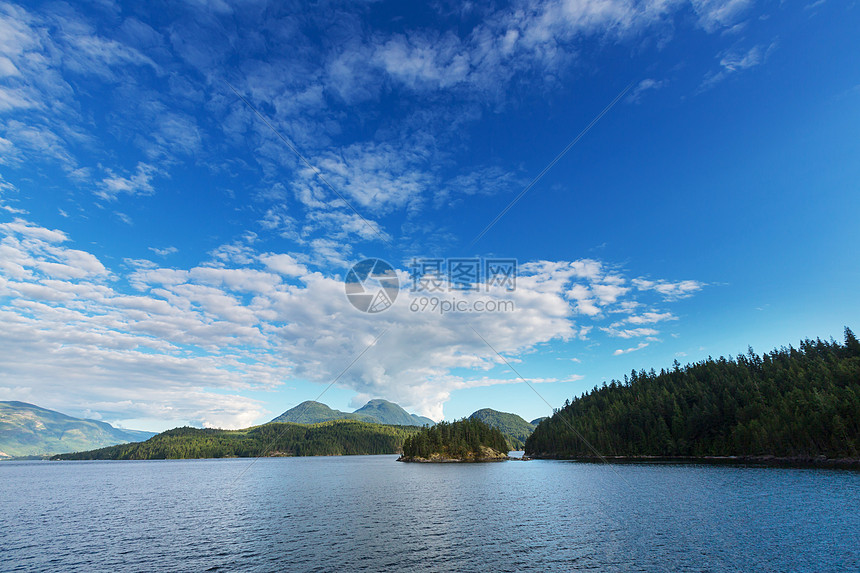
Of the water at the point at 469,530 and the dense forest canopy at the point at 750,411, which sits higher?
the dense forest canopy at the point at 750,411

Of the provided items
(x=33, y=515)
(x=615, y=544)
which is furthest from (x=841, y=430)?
(x=33, y=515)

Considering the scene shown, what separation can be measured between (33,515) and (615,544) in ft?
298

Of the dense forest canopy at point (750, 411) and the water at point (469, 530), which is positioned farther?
the dense forest canopy at point (750, 411)

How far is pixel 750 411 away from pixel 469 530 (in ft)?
453

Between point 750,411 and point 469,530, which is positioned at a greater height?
point 750,411

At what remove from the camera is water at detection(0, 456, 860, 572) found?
34938mm

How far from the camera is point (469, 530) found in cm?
4750

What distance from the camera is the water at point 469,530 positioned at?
34.9 meters

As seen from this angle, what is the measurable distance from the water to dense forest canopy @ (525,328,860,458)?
1400 inches

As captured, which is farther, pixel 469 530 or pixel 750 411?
pixel 750 411

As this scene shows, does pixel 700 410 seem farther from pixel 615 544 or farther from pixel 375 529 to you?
pixel 375 529

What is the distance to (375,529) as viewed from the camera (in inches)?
1913

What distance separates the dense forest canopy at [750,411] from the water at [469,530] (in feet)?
117

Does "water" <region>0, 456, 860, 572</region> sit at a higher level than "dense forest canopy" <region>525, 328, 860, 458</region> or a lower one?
lower
